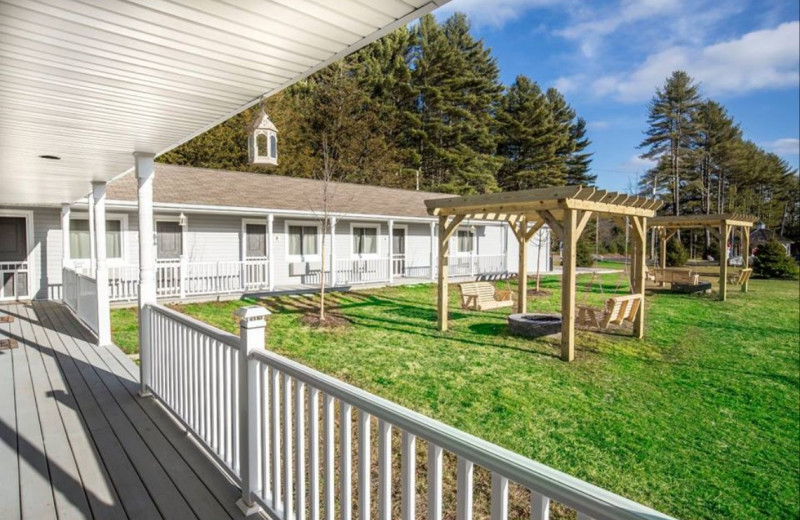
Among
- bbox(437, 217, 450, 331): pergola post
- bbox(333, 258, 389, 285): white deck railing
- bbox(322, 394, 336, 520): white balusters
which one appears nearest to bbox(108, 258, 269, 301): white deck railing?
bbox(333, 258, 389, 285): white deck railing

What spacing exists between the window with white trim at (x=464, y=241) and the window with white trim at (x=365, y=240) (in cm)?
416

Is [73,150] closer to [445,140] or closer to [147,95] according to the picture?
[147,95]

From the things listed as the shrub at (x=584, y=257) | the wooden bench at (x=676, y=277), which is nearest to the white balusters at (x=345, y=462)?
the wooden bench at (x=676, y=277)

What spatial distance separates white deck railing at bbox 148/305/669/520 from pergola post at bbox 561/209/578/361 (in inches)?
156

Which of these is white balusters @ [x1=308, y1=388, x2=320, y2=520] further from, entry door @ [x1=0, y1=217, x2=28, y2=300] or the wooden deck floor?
entry door @ [x1=0, y1=217, x2=28, y2=300]

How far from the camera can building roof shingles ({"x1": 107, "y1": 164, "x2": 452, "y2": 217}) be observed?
1195 centimetres

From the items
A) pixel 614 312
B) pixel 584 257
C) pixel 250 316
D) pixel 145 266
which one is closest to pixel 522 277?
pixel 614 312

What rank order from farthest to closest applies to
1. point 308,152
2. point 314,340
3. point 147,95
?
point 308,152 → point 314,340 → point 147,95

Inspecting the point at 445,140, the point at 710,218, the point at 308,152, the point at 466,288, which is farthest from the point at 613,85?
the point at 445,140

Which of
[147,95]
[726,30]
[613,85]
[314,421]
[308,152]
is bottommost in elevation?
[314,421]

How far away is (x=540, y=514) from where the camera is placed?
1.19 meters

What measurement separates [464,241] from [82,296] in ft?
46.6

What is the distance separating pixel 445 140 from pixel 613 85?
31298mm

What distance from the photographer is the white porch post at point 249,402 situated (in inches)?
99.1
